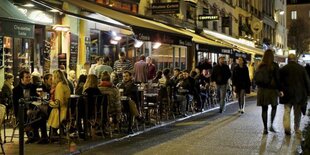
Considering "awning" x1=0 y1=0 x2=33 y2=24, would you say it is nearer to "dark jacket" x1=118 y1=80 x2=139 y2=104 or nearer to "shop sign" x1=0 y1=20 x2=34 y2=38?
"shop sign" x1=0 y1=20 x2=34 y2=38

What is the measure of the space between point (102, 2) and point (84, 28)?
1.76 metres

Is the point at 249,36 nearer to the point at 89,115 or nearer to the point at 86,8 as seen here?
the point at 86,8

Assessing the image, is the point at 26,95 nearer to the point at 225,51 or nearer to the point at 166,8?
the point at 166,8

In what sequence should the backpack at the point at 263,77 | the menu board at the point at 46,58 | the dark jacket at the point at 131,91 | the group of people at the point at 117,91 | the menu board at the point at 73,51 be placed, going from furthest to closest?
1. the menu board at the point at 73,51
2. the menu board at the point at 46,58
3. the dark jacket at the point at 131,91
4. the backpack at the point at 263,77
5. the group of people at the point at 117,91

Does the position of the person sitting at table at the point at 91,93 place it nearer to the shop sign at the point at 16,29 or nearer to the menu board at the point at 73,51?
the shop sign at the point at 16,29

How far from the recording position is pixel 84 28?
60.0 ft

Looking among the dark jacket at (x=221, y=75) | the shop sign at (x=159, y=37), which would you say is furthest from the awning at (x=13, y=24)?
the dark jacket at (x=221, y=75)

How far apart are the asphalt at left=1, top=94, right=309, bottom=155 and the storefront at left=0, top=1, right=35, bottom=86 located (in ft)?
7.73

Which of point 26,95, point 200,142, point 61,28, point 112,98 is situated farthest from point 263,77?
point 61,28

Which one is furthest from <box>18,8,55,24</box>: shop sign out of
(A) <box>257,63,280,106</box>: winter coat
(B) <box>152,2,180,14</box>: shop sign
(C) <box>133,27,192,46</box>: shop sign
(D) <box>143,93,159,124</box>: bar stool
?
(A) <box>257,63,280,106</box>: winter coat

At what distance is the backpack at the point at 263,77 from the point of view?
11992 mm

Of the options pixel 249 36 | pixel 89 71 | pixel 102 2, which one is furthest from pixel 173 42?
pixel 249 36

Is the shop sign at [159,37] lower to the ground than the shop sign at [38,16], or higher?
lower

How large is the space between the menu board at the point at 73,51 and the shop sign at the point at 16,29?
4.75 metres
